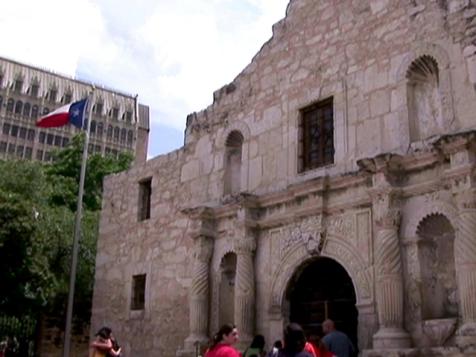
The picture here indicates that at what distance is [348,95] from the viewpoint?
9914 millimetres

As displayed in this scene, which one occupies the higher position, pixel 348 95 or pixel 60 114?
pixel 60 114

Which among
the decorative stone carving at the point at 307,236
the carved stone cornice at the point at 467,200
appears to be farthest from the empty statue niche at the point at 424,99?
the decorative stone carving at the point at 307,236

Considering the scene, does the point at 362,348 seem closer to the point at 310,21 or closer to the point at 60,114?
the point at 310,21

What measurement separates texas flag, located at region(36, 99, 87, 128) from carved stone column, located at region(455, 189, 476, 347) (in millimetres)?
8900

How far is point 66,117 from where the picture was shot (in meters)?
13.9

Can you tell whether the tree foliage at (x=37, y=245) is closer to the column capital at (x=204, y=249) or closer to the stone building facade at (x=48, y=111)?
the column capital at (x=204, y=249)

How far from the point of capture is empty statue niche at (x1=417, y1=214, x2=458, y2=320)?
26.1 feet

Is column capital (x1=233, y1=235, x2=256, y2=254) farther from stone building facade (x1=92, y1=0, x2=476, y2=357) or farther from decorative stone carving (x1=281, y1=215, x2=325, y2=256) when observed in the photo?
decorative stone carving (x1=281, y1=215, x2=325, y2=256)

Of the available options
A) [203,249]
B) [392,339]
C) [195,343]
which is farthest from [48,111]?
[392,339]

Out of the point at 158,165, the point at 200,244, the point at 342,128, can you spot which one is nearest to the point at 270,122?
the point at 342,128

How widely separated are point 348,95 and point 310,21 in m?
1.84

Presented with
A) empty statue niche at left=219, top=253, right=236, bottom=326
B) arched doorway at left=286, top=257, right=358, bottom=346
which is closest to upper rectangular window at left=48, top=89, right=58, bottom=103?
empty statue niche at left=219, top=253, right=236, bottom=326

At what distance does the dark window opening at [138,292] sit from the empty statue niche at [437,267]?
6.62m

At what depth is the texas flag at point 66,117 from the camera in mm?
13703
